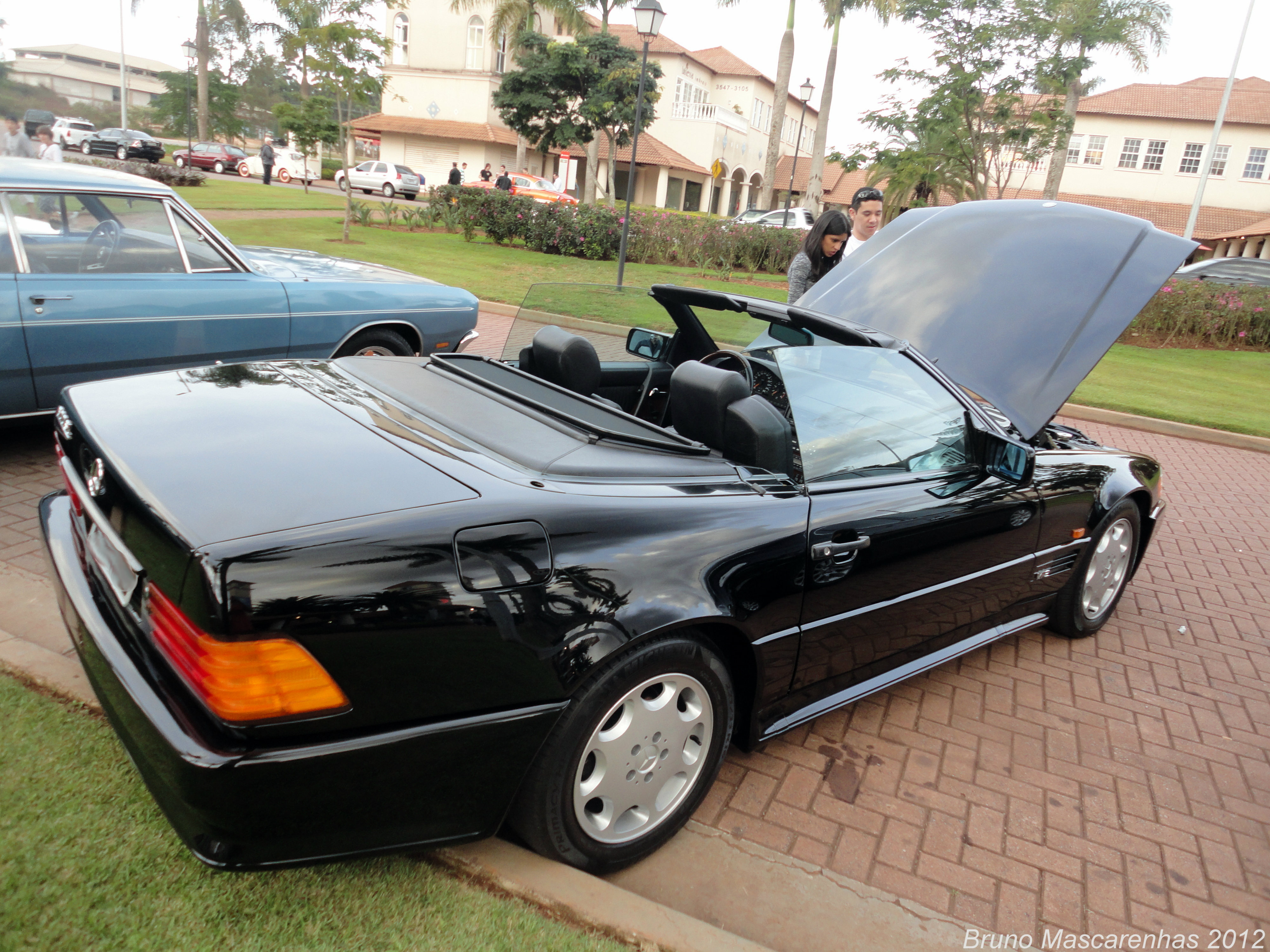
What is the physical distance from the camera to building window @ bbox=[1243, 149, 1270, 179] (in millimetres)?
43750

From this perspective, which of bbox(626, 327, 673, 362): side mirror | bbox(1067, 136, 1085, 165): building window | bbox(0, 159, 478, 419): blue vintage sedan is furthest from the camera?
bbox(1067, 136, 1085, 165): building window

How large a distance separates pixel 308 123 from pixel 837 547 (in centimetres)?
2582

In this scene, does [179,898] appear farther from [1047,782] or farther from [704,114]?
[704,114]

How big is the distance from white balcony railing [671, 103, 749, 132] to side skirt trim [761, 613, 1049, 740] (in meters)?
50.4

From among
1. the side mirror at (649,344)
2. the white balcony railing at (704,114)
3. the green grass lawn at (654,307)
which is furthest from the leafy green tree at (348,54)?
the white balcony railing at (704,114)

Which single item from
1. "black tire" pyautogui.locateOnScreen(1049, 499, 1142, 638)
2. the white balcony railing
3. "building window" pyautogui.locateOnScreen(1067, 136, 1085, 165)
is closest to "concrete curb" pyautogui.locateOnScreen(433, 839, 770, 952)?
"black tire" pyautogui.locateOnScreen(1049, 499, 1142, 638)

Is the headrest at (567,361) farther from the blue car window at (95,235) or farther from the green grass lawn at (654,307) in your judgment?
the blue car window at (95,235)

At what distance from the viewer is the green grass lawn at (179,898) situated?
1.76m

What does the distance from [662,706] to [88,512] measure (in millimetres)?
1592

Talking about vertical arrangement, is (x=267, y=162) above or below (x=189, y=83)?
below

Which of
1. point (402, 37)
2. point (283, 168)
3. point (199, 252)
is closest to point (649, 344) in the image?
point (199, 252)

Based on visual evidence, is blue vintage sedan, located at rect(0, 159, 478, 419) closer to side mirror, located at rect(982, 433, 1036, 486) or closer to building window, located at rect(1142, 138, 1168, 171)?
side mirror, located at rect(982, 433, 1036, 486)

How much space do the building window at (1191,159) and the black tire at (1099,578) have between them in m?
51.8

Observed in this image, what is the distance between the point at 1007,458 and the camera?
9.75 feet
